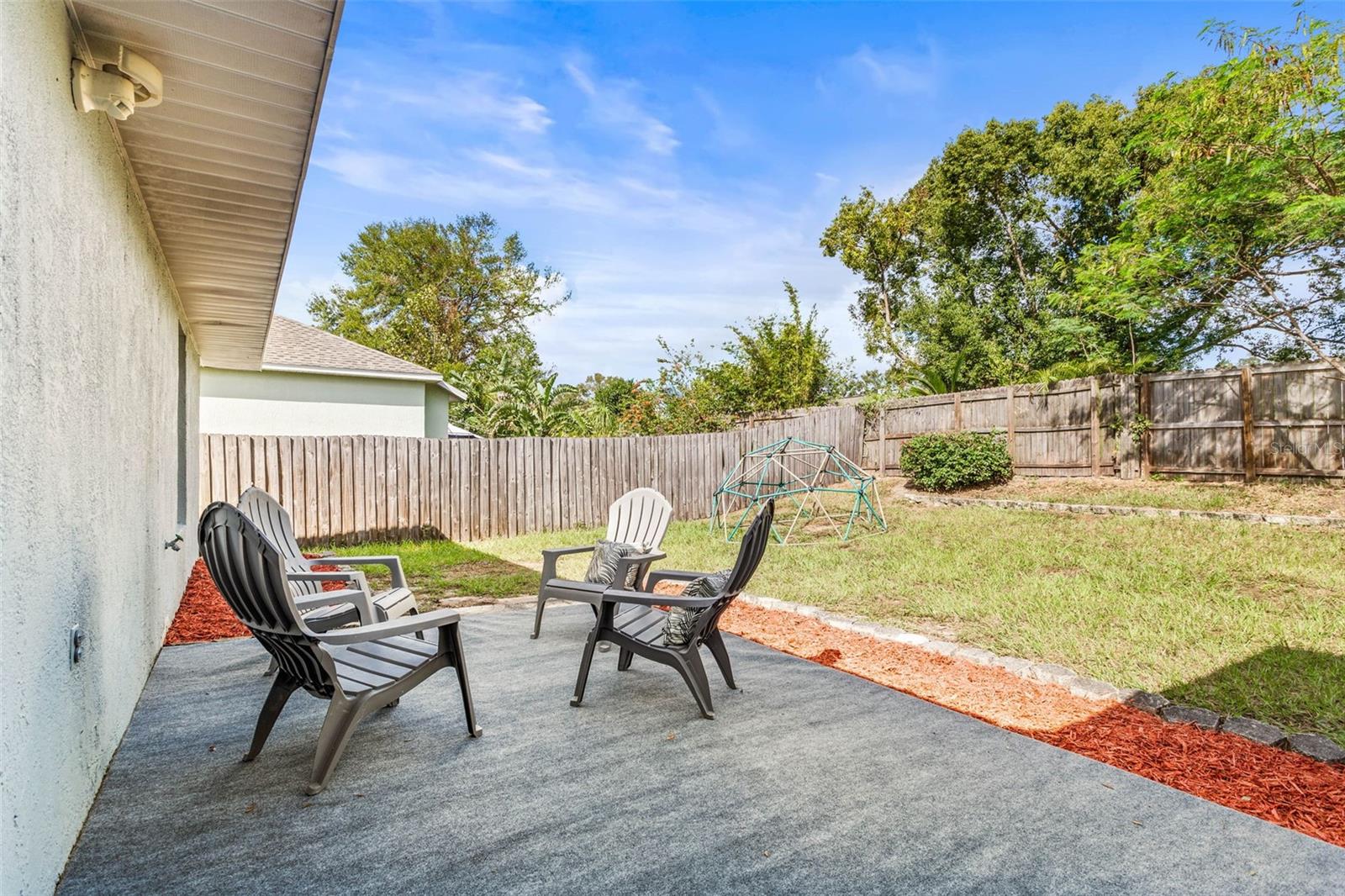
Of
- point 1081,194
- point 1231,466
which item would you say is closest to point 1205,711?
point 1231,466

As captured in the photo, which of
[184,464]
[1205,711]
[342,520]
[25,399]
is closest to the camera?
[25,399]

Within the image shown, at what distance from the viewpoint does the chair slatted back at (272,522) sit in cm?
440

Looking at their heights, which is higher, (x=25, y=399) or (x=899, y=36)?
(x=899, y=36)

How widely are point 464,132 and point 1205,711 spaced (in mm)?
21378

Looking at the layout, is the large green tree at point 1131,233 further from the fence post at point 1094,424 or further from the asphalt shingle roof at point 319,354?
the asphalt shingle roof at point 319,354

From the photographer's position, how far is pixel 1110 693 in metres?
3.58

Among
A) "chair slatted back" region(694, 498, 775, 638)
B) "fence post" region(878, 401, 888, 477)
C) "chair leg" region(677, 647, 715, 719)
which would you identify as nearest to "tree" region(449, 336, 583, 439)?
"fence post" region(878, 401, 888, 477)

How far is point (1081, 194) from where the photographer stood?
17922 millimetres

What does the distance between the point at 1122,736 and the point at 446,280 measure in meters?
29.7

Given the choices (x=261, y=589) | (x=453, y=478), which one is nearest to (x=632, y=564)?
(x=261, y=589)

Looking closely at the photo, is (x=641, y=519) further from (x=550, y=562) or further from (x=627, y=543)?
(x=550, y=562)

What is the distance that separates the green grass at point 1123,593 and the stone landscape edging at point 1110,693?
0.15 meters

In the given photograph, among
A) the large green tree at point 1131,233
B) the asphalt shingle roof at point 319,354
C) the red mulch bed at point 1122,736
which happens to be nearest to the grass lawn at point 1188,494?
the large green tree at point 1131,233

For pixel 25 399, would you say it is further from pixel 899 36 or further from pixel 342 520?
pixel 899 36
